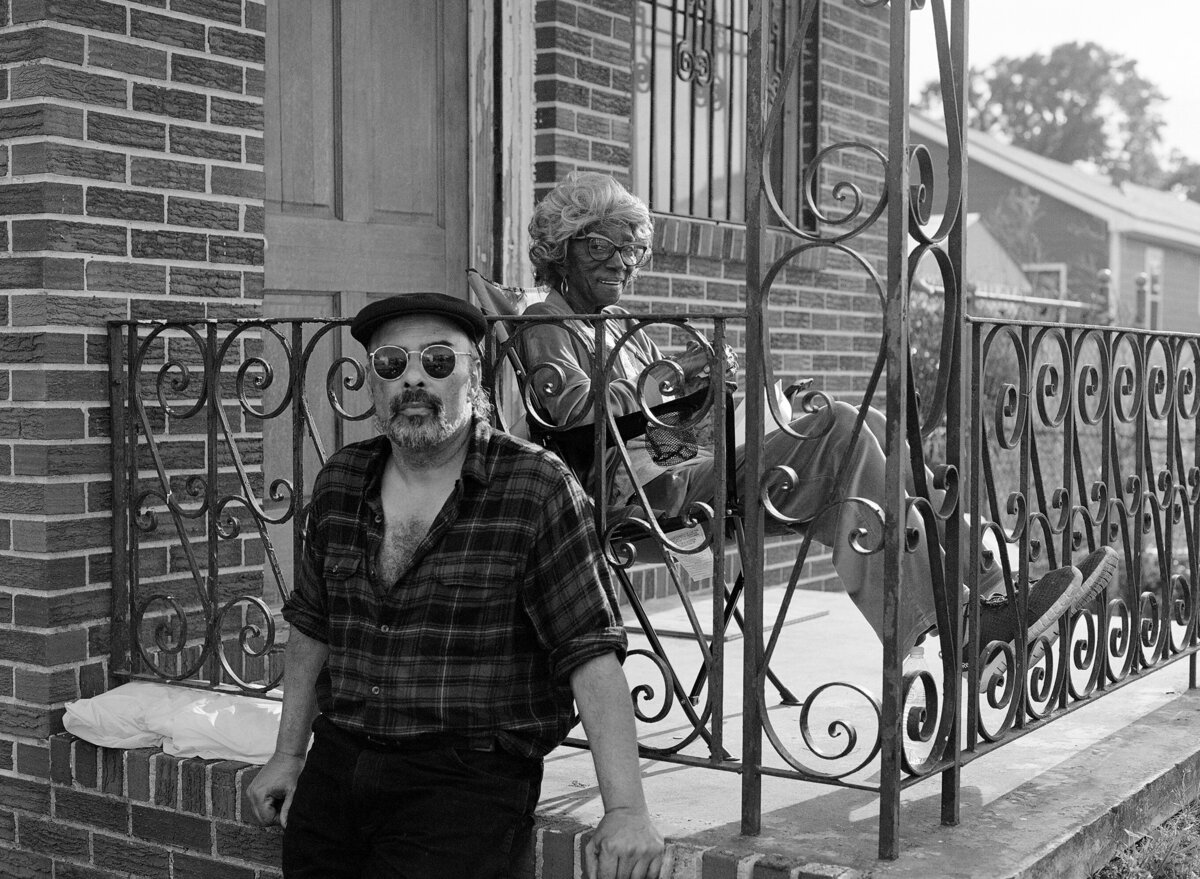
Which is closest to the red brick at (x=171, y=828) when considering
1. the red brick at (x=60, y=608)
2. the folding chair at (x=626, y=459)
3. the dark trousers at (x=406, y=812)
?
the red brick at (x=60, y=608)

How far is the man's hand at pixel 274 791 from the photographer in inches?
116

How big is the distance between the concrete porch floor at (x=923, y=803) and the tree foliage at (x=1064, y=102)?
5850 centimetres

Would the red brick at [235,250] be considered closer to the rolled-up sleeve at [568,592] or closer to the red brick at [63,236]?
the red brick at [63,236]

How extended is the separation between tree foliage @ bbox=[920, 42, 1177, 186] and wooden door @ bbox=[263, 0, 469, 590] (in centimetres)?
5776

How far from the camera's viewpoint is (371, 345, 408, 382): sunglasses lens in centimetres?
277

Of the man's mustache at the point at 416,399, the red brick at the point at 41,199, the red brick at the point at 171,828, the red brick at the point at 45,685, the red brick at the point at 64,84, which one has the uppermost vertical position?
the red brick at the point at 64,84

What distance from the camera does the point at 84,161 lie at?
11.8ft

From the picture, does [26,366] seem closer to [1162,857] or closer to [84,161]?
[84,161]

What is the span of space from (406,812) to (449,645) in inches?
12.3

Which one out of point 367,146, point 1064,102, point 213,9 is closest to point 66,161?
point 213,9

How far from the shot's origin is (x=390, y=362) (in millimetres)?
2781

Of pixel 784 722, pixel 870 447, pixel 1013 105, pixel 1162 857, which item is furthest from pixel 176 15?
pixel 1013 105

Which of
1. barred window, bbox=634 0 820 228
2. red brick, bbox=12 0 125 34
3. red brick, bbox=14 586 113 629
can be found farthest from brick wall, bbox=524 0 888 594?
red brick, bbox=14 586 113 629

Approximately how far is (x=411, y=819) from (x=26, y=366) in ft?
5.32
